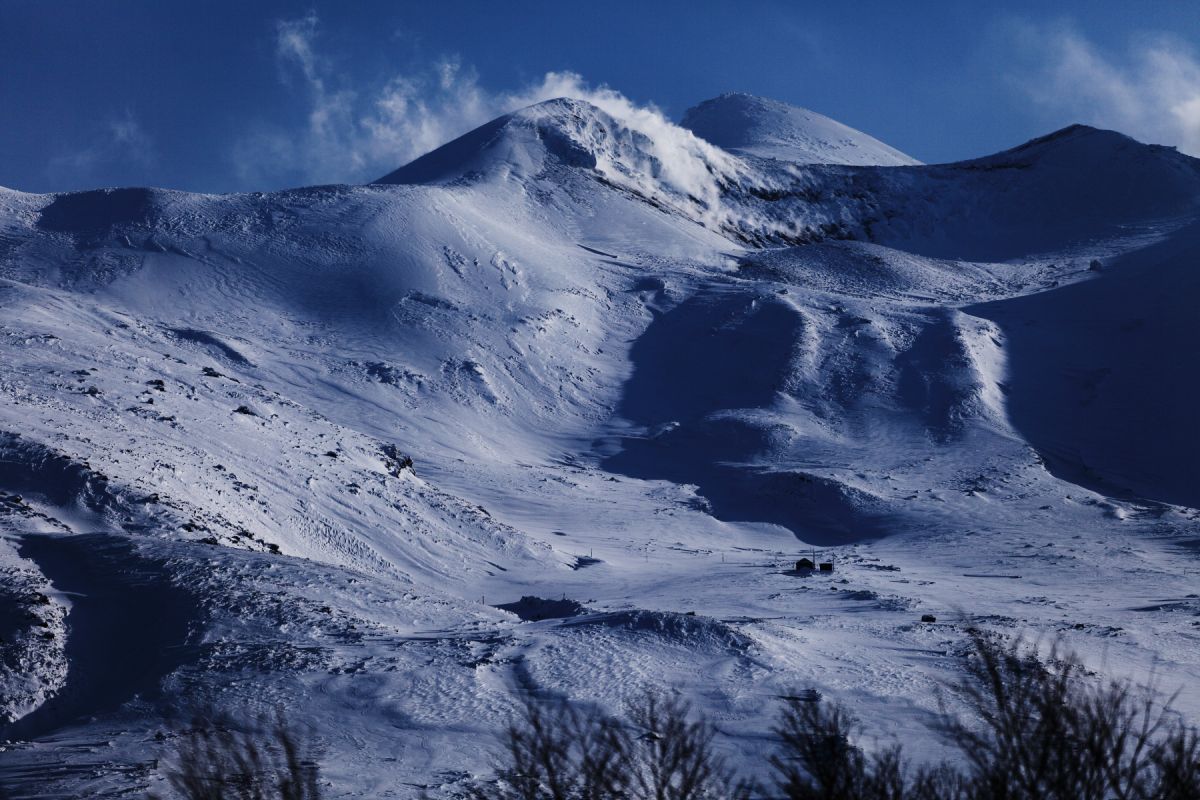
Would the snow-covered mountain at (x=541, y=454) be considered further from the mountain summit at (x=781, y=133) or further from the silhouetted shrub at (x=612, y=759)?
the mountain summit at (x=781, y=133)

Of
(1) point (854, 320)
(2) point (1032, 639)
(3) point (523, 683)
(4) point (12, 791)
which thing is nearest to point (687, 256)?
(1) point (854, 320)

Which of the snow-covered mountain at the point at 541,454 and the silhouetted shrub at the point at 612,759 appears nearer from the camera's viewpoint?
the silhouetted shrub at the point at 612,759

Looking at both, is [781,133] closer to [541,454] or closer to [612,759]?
[541,454]

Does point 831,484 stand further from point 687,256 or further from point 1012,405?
point 687,256

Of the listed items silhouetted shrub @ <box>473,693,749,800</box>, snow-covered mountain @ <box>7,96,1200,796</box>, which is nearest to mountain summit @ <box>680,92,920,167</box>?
snow-covered mountain @ <box>7,96,1200,796</box>

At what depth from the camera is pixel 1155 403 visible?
48.0 metres

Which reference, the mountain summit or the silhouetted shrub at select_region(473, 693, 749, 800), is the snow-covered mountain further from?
the mountain summit

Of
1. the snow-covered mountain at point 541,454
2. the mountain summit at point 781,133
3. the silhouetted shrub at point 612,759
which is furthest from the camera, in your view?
the mountain summit at point 781,133

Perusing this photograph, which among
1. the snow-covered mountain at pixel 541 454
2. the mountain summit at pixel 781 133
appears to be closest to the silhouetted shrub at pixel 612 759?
the snow-covered mountain at pixel 541 454

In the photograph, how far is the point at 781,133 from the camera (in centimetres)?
12006

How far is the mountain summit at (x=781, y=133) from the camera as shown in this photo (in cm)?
11294

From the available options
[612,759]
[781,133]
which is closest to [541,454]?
[612,759]

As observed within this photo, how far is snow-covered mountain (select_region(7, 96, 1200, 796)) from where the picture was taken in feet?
55.7

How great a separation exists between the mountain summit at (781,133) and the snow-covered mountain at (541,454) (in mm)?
31474
